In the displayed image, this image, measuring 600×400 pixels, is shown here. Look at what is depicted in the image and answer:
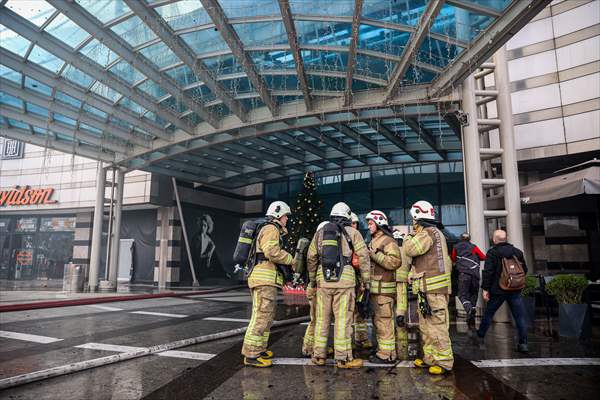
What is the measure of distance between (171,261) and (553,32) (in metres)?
18.7

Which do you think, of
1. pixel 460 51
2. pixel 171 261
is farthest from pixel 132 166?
pixel 460 51

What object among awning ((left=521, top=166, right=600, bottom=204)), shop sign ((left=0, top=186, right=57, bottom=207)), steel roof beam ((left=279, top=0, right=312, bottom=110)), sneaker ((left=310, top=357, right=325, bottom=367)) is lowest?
sneaker ((left=310, top=357, right=325, bottom=367))

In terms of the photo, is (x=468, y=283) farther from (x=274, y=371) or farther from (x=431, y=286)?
(x=274, y=371)

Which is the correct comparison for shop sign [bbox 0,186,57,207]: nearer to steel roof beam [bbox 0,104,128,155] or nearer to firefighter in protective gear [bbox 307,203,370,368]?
steel roof beam [bbox 0,104,128,155]

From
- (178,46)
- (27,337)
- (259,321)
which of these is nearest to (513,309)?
(259,321)

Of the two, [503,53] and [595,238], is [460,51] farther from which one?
[595,238]

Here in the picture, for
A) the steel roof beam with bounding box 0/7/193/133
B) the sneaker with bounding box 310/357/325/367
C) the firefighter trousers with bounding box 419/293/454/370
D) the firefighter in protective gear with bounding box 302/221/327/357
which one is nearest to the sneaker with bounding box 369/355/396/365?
the firefighter trousers with bounding box 419/293/454/370

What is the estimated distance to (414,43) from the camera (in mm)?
7727

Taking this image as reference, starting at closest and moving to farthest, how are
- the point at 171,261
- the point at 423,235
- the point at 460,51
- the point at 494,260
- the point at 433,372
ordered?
the point at 433,372 < the point at 423,235 < the point at 494,260 < the point at 460,51 < the point at 171,261

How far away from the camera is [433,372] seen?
4070 mm

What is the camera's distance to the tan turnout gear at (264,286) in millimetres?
4398

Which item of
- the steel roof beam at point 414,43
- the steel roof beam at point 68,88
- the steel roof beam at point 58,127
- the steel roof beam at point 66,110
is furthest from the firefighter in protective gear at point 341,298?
the steel roof beam at point 58,127

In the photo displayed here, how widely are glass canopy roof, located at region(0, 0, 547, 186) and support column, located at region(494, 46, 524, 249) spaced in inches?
56.6

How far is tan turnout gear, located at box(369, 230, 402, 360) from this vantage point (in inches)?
181
